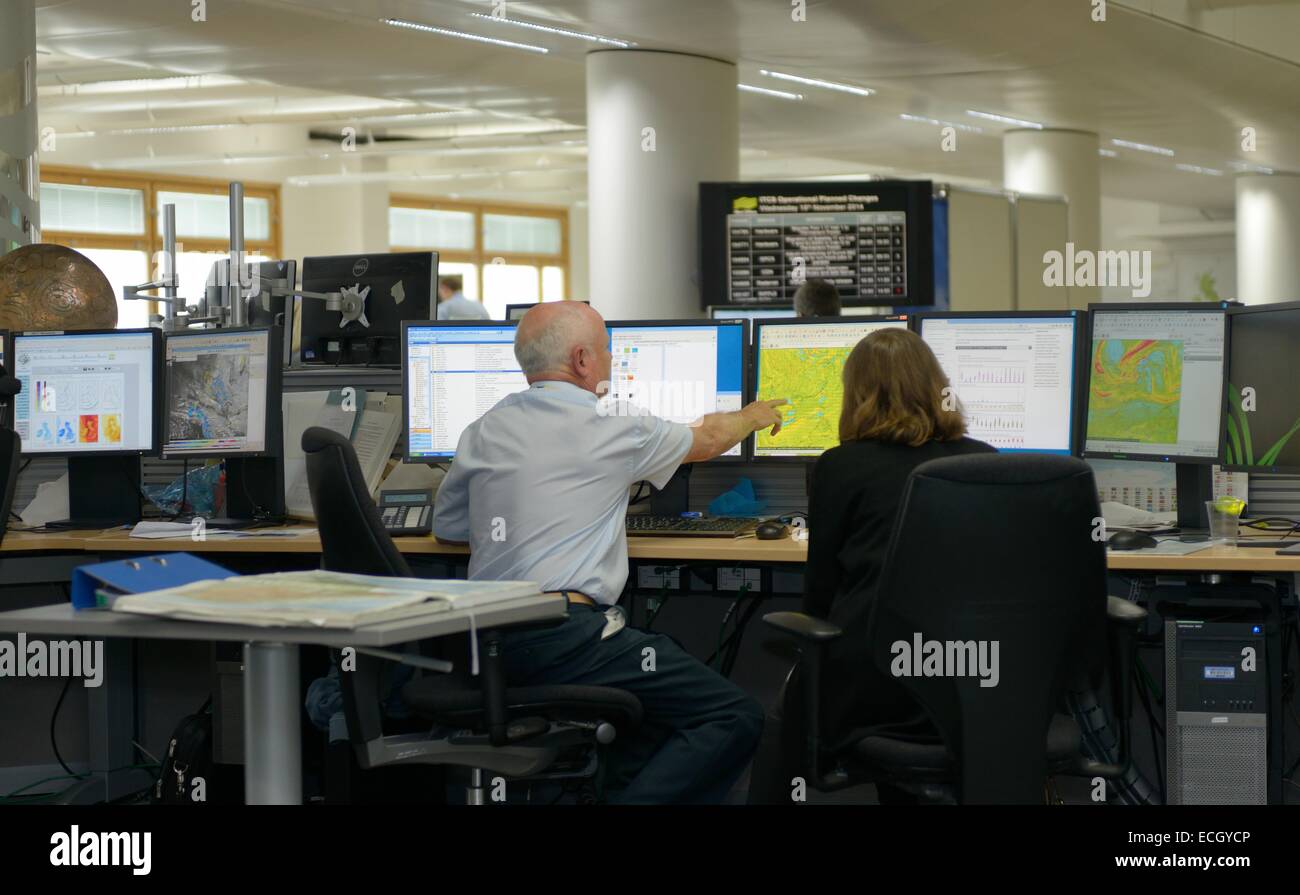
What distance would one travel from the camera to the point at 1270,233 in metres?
14.0

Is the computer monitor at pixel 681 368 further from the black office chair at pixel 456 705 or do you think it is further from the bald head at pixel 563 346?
the black office chair at pixel 456 705

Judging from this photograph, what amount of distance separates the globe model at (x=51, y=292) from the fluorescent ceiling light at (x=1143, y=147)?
896 centimetres

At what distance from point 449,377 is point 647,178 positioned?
3850 mm

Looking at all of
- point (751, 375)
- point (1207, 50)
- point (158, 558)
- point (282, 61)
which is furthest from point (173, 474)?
point (1207, 50)

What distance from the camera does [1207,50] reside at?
834cm

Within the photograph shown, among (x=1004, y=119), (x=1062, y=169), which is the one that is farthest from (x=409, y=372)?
(x=1062, y=169)

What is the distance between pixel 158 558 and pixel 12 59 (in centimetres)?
471

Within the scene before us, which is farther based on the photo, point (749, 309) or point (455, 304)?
point (455, 304)

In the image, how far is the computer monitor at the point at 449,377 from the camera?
354 cm

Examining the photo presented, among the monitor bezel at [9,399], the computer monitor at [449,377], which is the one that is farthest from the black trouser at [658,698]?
the monitor bezel at [9,399]

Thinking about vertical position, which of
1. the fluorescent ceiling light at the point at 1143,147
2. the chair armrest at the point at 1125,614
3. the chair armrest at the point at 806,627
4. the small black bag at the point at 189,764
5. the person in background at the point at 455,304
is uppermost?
the fluorescent ceiling light at the point at 1143,147

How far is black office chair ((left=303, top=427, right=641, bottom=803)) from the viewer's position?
2.45 metres

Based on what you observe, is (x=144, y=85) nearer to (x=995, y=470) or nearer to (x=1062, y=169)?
(x=1062, y=169)
